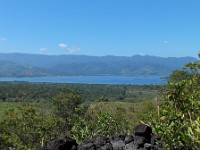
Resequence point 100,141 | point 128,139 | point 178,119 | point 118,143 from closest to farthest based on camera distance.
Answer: point 178,119 → point 100,141 → point 118,143 → point 128,139

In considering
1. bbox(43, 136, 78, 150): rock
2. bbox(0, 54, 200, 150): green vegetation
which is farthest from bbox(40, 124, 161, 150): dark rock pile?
bbox(0, 54, 200, 150): green vegetation

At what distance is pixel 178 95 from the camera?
20.4 meters

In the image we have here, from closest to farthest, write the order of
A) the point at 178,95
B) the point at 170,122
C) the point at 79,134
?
the point at 170,122 → the point at 178,95 → the point at 79,134

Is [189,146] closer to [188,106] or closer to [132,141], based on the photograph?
[188,106]

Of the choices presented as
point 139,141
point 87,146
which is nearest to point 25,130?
point 87,146

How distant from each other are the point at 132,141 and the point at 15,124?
30583 mm

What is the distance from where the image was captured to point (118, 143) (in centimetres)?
3600

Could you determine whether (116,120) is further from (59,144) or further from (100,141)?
(59,144)

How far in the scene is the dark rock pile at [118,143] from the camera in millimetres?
34625

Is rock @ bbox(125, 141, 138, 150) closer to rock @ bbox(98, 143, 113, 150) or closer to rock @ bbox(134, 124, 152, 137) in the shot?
rock @ bbox(134, 124, 152, 137)

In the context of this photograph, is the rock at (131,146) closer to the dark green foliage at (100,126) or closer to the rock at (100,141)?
the rock at (100,141)

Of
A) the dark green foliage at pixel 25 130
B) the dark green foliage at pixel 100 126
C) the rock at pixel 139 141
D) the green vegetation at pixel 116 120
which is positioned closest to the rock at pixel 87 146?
the rock at pixel 139 141

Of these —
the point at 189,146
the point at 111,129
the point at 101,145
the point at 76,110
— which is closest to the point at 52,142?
the point at 101,145

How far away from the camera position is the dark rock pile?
114 feet
